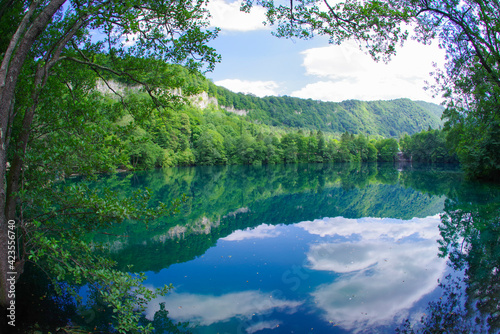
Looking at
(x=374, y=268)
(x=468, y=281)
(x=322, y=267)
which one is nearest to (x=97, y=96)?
(x=322, y=267)

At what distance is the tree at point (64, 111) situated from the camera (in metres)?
4.70

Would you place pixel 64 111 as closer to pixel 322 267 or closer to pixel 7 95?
Answer: pixel 7 95

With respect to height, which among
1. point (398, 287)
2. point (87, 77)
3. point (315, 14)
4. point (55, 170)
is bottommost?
point (398, 287)

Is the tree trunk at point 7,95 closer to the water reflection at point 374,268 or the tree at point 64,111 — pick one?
the tree at point 64,111

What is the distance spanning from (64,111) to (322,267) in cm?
818

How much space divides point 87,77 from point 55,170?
3.04 m

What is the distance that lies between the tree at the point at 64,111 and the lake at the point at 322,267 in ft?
3.55

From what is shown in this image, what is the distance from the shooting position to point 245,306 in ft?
22.7

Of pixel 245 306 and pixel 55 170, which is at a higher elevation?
pixel 55 170

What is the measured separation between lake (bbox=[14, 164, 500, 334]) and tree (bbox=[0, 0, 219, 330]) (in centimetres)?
108

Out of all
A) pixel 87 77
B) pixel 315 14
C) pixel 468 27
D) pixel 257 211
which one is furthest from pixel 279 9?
pixel 257 211

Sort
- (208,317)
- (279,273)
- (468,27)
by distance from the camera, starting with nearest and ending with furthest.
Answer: (208,317) → (279,273) → (468,27)

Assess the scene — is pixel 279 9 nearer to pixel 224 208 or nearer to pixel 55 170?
pixel 55 170

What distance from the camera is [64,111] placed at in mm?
5973
